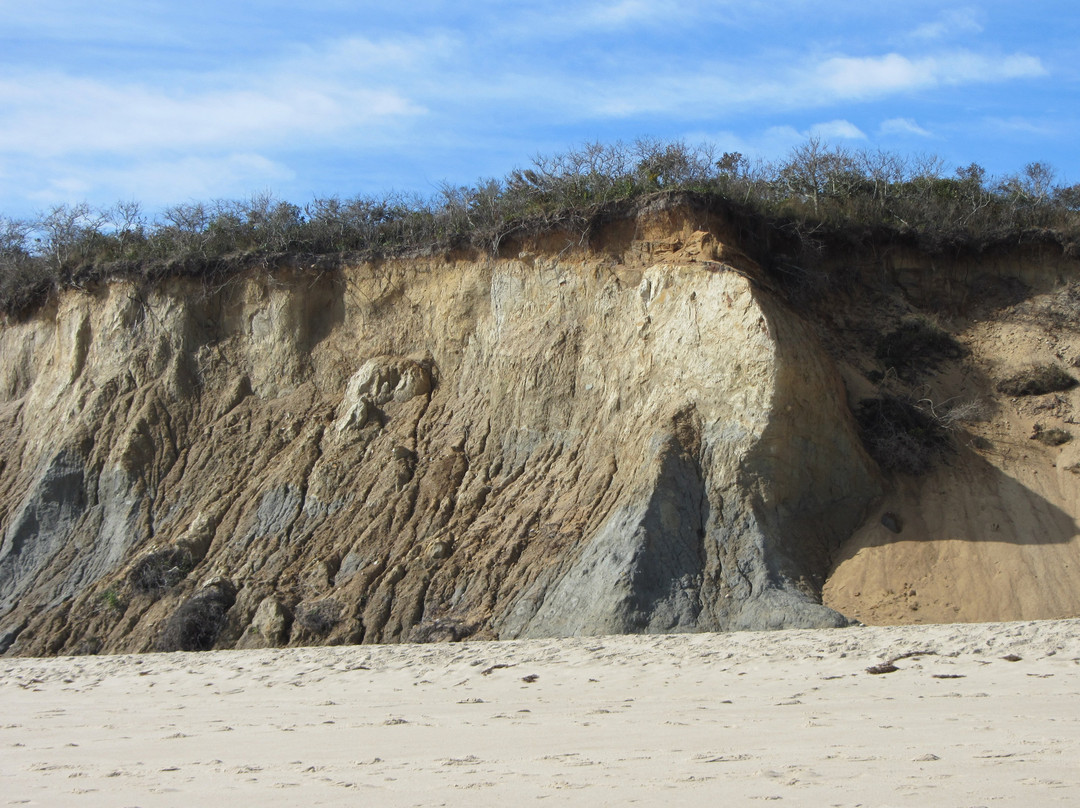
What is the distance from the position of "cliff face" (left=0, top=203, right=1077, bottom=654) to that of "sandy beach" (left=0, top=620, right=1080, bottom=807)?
1.75 m

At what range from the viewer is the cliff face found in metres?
13.4

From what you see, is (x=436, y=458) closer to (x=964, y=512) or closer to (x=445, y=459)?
(x=445, y=459)

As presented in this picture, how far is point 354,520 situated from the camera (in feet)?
52.0

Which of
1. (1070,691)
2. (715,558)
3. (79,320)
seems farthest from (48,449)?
(1070,691)

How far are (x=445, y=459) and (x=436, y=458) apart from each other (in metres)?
0.22

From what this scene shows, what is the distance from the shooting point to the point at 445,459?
16172mm

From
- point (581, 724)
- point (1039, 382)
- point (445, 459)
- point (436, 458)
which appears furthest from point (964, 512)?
point (581, 724)

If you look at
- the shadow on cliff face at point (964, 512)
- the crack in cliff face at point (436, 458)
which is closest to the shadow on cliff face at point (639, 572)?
the crack in cliff face at point (436, 458)

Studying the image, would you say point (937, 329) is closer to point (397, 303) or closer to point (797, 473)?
point (797, 473)

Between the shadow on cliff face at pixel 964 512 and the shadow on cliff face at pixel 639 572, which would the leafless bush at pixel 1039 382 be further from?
the shadow on cliff face at pixel 639 572

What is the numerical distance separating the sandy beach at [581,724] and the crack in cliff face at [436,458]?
163 centimetres

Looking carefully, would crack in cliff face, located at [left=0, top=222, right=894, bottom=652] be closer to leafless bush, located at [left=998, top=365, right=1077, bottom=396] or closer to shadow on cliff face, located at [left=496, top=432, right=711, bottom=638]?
shadow on cliff face, located at [left=496, top=432, right=711, bottom=638]

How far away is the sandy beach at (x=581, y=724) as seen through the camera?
5762 mm

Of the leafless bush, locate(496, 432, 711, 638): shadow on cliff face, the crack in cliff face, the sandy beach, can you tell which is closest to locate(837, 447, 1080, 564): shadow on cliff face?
the crack in cliff face
